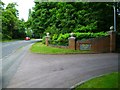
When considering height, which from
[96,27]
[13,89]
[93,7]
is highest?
[93,7]

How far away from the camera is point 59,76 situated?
14.7 m

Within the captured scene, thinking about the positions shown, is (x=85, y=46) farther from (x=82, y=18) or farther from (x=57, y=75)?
(x=57, y=75)

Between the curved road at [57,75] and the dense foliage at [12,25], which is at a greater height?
the dense foliage at [12,25]

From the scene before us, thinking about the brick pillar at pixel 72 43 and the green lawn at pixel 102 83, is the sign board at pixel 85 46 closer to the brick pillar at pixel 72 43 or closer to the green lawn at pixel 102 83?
the brick pillar at pixel 72 43

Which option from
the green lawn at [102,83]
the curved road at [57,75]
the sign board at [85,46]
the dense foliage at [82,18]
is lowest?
the curved road at [57,75]

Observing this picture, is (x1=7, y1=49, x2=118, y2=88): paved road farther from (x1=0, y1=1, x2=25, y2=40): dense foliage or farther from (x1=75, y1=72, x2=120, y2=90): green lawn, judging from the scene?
(x1=0, y1=1, x2=25, y2=40): dense foliage

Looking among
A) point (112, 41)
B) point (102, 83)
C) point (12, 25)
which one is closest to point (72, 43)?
point (112, 41)

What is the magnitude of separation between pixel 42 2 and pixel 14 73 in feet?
107

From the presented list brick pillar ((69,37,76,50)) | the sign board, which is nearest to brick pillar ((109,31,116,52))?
the sign board

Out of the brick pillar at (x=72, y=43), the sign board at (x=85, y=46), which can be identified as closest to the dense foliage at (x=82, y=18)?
the brick pillar at (x=72, y=43)

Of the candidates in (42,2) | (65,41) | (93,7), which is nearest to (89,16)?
(93,7)

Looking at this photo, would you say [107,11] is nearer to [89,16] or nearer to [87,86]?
[89,16]

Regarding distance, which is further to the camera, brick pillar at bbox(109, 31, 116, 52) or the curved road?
brick pillar at bbox(109, 31, 116, 52)

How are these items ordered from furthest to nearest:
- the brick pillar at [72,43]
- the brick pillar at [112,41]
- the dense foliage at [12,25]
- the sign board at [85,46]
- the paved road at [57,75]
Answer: the dense foliage at [12,25]
the brick pillar at [72,43]
the sign board at [85,46]
the brick pillar at [112,41]
the paved road at [57,75]
